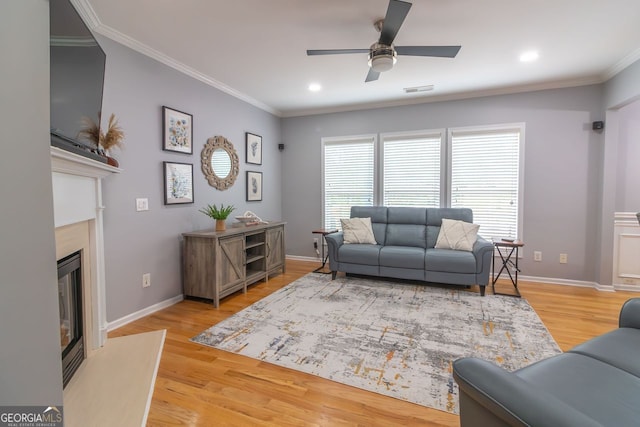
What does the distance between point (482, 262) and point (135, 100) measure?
4239 mm

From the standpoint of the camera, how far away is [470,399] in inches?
37.7

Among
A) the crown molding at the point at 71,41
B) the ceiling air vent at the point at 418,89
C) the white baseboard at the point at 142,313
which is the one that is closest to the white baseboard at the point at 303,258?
the white baseboard at the point at 142,313

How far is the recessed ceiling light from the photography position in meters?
3.00

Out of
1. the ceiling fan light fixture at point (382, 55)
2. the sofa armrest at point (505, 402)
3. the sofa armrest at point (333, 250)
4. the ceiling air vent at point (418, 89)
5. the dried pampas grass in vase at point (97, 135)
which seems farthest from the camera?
the sofa armrest at point (333, 250)

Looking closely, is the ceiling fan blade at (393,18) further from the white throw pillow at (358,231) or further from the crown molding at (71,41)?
the white throw pillow at (358,231)

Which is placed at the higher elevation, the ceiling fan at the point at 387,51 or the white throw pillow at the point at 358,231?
the ceiling fan at the point at 387,51

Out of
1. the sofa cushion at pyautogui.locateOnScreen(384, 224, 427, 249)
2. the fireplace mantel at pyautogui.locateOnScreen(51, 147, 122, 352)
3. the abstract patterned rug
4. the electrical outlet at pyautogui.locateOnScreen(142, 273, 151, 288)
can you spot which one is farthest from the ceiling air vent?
the electrical outlet at pyautogui.locateOnScreen(142, 273, 151, 288)

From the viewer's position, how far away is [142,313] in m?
2.91

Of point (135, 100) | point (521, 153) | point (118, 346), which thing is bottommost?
point (118, 346)

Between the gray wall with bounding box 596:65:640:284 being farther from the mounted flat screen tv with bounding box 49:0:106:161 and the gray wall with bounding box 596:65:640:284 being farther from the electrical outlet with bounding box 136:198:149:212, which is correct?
the electrical outlet with bounding box 136:198:149:212

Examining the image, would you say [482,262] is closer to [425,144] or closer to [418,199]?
[418,199]

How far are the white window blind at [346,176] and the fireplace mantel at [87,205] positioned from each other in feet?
11.9

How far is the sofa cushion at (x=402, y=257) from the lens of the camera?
12.2 feet

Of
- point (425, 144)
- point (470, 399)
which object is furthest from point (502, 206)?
point (470, 399)
